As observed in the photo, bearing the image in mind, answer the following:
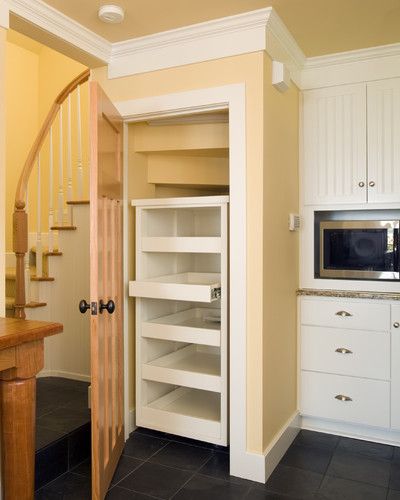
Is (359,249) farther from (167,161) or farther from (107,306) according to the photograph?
(107,306)

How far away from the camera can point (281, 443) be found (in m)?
2.73

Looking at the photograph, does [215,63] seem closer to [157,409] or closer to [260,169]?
[260,169]

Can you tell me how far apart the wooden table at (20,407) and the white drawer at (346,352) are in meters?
1.87

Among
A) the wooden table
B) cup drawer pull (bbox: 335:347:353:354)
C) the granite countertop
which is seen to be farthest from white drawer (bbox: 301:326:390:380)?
the wooden table

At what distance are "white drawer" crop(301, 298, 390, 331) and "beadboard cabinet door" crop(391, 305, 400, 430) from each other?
0.04 m

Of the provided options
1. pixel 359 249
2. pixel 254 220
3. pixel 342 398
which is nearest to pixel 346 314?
pixel 359 249

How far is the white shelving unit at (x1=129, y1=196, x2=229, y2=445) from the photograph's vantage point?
2.71m

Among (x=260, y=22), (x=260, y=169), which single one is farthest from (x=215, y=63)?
(x=260, y=169)

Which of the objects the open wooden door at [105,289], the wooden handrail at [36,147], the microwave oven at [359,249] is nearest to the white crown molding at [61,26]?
the open wooden door at [105,289]

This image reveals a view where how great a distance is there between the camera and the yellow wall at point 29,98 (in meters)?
4.56

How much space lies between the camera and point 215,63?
2592 mm

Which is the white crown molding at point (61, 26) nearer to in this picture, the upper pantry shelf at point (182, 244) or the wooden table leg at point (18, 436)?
the upper pantry shelf at point (182, 244)

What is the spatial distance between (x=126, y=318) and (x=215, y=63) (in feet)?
5.31

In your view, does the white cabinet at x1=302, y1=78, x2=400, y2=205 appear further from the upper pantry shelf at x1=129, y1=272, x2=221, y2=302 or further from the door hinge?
the door hinge
